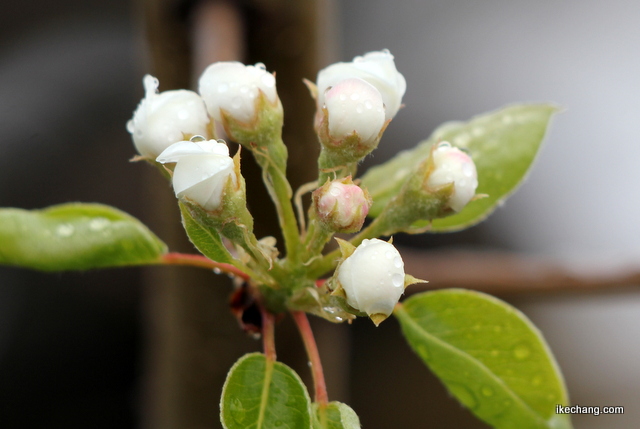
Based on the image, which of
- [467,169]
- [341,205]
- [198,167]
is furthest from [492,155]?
[198,167]

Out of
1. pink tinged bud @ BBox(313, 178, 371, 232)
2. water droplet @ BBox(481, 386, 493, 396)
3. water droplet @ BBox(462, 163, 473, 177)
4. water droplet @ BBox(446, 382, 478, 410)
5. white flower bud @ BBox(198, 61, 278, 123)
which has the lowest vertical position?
water droplet @ BBox(446, 382, 478, 410)

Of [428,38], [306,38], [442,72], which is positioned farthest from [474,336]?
[428,38]

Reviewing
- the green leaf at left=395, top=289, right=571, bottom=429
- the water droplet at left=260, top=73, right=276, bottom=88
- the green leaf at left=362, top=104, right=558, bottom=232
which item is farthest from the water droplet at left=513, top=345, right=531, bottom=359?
the water droplet at left=260, top=73, right=276, bottom=88

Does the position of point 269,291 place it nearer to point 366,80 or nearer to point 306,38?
point 366,80

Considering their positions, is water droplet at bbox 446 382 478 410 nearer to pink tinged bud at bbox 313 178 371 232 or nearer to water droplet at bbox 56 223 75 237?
pink tinged bud at bbox 313 178 371 232

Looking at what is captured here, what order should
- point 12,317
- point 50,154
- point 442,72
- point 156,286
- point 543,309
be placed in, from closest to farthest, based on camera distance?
point 156,286, point 12,317, point 50,154, point 543,309, point 442,72

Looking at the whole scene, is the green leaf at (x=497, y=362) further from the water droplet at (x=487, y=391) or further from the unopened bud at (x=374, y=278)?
the unopened bud at (x=374, y=278)

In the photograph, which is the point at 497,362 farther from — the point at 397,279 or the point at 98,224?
the point at 98,224
